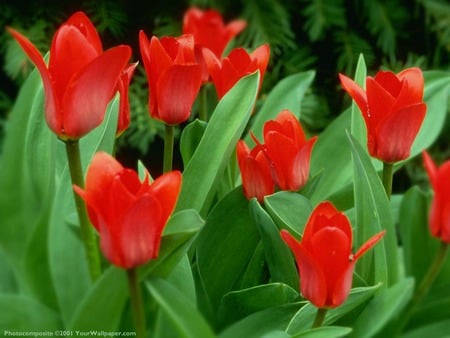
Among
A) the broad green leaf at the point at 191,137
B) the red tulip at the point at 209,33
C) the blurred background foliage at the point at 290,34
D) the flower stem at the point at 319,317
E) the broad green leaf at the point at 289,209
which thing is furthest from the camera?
the blurred background foliage at the point at 290,34

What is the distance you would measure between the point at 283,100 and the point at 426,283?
527mm

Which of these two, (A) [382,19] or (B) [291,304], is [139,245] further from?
(A) [382,19]

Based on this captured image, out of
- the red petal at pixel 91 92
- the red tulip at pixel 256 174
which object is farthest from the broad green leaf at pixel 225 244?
the red petal at pixel 91 92

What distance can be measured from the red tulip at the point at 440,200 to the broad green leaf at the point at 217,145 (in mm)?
235

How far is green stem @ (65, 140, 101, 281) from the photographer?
0.85 m

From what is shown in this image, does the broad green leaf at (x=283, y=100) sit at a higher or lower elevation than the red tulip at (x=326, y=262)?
lower

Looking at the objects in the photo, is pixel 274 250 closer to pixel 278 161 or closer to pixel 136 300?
pixel 278 161

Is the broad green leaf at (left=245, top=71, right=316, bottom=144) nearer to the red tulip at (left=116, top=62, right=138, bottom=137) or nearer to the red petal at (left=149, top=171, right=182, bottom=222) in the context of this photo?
the red tulip at (left=116, top=62, right=138, bottom=137)

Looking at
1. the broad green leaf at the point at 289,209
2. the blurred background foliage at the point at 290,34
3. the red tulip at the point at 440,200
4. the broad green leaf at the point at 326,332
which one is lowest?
the blurred background foliage at the point at 290,34

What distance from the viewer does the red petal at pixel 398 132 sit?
92 cm

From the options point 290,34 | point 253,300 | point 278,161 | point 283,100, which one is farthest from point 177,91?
point 290,34

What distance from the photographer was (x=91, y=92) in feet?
2.70

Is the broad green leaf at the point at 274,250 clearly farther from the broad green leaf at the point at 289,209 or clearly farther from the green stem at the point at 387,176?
the green stem at the point at 387,176

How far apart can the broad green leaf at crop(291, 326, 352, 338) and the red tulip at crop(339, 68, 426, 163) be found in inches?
8.6
